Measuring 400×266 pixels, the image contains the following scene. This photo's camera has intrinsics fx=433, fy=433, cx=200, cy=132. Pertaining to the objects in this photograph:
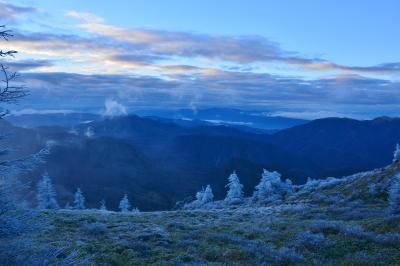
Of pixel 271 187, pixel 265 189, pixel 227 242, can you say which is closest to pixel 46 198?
pixel 265 189

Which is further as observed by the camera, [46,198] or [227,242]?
[46,198]

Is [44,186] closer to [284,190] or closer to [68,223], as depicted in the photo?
[284,190]

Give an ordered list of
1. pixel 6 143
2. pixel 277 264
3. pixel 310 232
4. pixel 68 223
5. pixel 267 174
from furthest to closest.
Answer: pixel 267 174, pixel 68 223, pixel 310 232, pixel 277 264, pixel 6 143

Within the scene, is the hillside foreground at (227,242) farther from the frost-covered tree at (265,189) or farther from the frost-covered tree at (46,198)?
the frost-covered tree at (46,198)

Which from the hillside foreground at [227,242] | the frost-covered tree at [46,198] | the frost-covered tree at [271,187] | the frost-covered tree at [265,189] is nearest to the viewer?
the hillside foreground at [227,242]

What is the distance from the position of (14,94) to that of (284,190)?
213 ft

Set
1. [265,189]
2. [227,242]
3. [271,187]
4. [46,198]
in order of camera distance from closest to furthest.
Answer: [227,242] → [265,189] → [271,187] → [46,198]

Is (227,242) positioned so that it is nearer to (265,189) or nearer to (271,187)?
(265,189)

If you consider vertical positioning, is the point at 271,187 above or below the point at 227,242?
below

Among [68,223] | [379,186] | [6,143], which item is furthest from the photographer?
[379,186]

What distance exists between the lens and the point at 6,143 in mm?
11883

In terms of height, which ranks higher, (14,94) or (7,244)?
(14,94)

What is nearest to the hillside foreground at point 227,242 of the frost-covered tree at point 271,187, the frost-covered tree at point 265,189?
the frost-covered tree at point 265,189

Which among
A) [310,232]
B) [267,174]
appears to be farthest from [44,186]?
[310,232]
